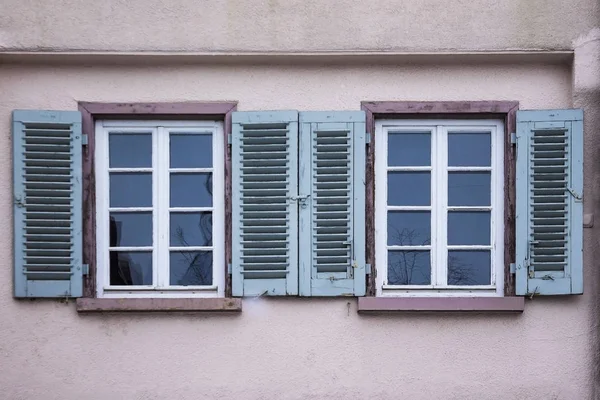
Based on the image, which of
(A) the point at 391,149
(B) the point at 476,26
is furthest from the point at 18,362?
(B) the point at 476,26

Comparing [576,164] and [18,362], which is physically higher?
[576,164]

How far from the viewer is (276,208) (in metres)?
6.76

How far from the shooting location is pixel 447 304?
6.70m

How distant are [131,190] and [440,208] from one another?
2437 millimetres

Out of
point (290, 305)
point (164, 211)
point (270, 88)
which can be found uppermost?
point (270, 88)

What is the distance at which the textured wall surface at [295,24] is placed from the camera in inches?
265

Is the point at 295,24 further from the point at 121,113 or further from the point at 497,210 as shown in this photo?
the point at 497,210

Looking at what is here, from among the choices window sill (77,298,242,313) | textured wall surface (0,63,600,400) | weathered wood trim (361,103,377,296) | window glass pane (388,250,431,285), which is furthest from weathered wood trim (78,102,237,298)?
window glass pane (388,250,431,285)

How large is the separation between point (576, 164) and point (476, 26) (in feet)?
4.29

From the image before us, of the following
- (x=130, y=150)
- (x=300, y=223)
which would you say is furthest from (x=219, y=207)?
(x=130, y=150)

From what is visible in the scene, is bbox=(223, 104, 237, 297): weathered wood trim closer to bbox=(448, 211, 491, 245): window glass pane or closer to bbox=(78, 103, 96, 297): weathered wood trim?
bbox=(78, 103, 96, 297): weathered wood trim

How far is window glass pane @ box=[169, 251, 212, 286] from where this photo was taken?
689 centimetres

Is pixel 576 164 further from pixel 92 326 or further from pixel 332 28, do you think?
pixel 92 326

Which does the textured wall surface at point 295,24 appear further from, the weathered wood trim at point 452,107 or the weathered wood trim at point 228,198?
the weathered wood trim at point 228,198
